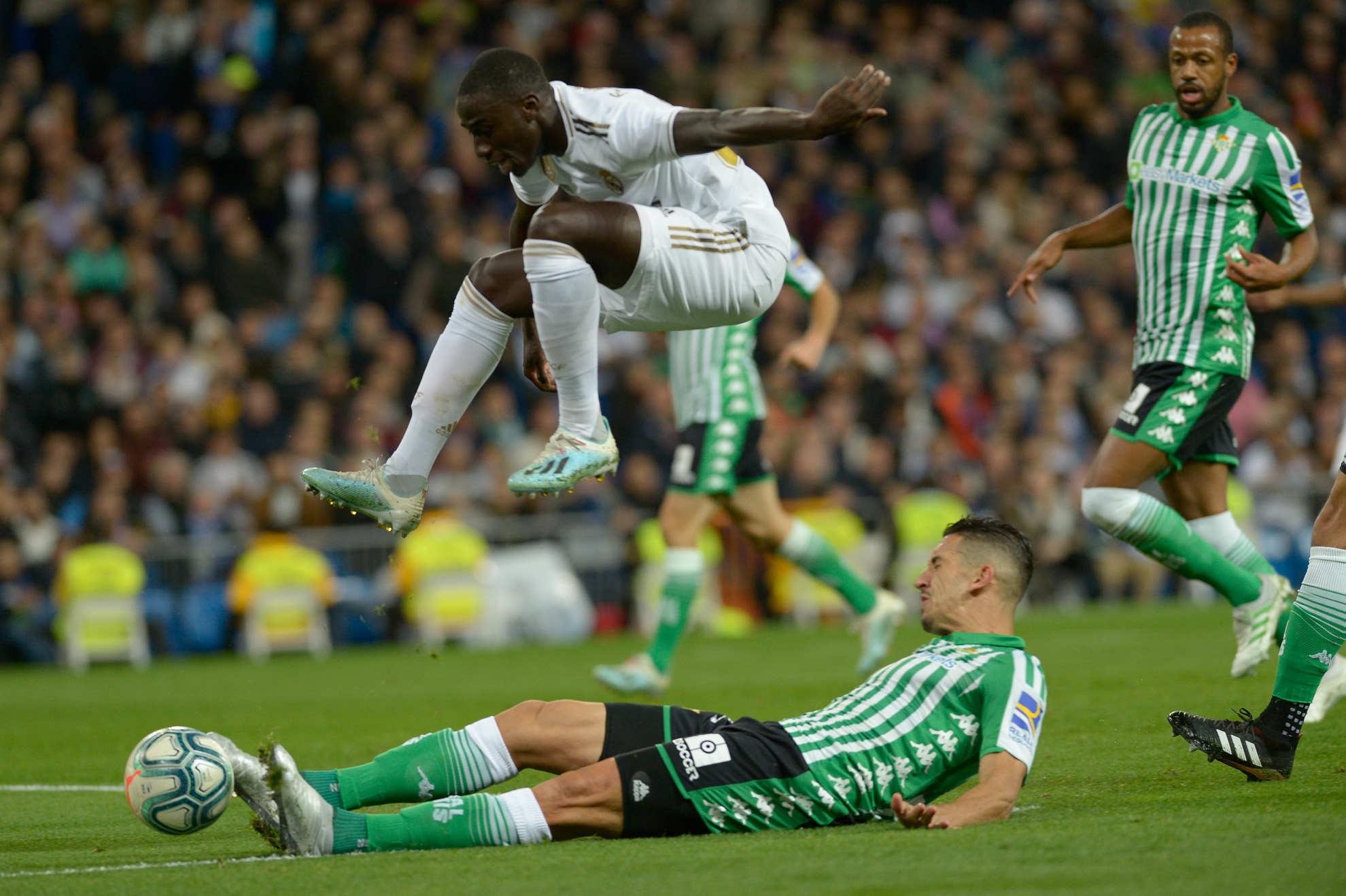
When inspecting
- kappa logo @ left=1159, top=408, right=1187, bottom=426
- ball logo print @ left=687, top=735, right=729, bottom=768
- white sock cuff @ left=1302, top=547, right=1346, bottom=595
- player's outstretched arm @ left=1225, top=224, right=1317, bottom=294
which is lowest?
ball logo print @ left=687, top=735, right=729, bottom=768

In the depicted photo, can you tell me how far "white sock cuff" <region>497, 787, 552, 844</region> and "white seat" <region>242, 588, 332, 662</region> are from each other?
413 inches

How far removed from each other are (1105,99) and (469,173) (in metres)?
8.22

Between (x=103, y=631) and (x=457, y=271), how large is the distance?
4.71 meters

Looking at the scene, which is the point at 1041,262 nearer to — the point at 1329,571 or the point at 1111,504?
the point at 1111,504

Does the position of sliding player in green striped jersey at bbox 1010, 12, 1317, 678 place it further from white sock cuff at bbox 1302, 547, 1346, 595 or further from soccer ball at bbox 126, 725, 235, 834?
soccer ball at bbox 126, 725, 235, 834

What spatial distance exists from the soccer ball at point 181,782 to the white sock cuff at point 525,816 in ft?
2.52

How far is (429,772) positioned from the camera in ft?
15.5

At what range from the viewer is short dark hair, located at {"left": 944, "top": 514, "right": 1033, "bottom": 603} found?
4.86 m

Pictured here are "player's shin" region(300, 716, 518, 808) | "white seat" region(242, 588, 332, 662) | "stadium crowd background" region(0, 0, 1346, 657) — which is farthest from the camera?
"stadium crowd background" region(0, 0, 1346, 657)

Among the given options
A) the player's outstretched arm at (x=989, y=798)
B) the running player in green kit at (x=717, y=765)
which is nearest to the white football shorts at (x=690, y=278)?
the running player in green kit at (x=717, y=765)

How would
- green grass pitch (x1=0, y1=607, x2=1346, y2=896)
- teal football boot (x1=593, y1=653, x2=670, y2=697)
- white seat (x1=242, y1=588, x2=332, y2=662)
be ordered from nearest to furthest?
green grass pitch (x1=0, y1=607, x2=1346, y2=896) < teal football boot (x1=593, y1=653, x2=670, y2=697) < white seat (x1=242, y1=588, x2=332, y2=662)

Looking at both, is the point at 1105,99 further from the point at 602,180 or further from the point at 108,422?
the point at 602,180

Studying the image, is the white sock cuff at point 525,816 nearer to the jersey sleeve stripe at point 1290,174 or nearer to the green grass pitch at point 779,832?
the green grass pitch at point 779,832

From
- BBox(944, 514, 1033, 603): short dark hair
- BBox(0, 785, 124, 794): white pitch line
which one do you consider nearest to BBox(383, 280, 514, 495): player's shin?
BBox(944, 514, 1033, 603): short dark hair
